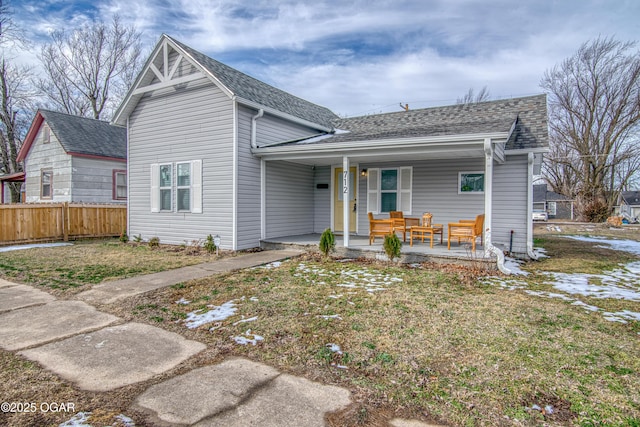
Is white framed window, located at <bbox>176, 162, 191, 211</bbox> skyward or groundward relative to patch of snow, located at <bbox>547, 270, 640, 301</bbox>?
skyward

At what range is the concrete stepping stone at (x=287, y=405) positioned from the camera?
2238mm

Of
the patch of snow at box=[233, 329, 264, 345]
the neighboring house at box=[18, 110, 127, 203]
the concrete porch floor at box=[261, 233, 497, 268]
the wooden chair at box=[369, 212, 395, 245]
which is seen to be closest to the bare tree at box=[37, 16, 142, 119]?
the neighboring house at box=[18, 110, 127, 203]

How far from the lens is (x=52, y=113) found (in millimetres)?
15367

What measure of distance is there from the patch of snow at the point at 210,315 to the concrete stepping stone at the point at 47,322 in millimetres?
895

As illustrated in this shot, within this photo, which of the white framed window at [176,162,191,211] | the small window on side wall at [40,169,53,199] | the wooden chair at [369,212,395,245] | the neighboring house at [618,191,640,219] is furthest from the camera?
the neighboring house at [618,191,640,219]

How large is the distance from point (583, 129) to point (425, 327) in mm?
28446

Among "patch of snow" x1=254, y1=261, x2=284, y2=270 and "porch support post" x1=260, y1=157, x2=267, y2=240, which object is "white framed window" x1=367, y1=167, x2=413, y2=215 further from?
"patch of snow" x1=254, y1=261, x2=284, y2=270

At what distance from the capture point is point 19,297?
512 cm

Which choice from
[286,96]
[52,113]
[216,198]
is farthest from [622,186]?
[52,113]

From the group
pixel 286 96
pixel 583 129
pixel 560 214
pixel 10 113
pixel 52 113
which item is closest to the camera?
pixel 286 96

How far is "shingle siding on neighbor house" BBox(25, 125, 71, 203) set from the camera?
14.5 m

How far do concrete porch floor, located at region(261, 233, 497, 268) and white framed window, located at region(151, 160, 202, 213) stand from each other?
2.27 metres

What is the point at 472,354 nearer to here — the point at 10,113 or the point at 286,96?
the point at 286,96

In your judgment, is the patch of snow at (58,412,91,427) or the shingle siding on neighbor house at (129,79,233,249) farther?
the shingle siding on neighbor house at (129,79,233,249)
